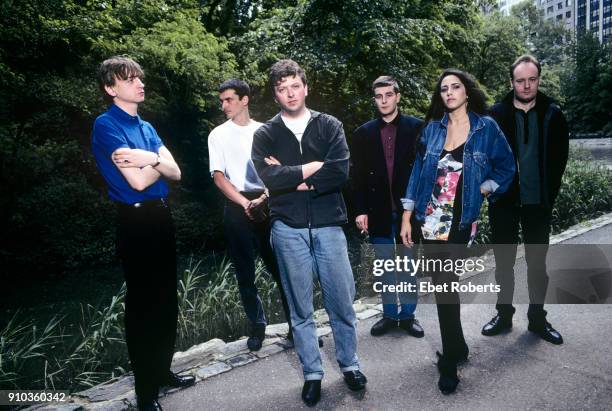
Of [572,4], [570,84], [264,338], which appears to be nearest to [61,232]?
[264,338]

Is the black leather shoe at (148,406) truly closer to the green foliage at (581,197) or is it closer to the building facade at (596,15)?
the green foliage at (581,197)

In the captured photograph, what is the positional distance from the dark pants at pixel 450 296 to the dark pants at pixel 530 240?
843 millimetres

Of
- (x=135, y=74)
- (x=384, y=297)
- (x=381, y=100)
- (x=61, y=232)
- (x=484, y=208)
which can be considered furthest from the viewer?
(x=61, y=232)

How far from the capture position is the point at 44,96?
7.05 metres

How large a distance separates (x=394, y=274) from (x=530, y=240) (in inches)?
43.8

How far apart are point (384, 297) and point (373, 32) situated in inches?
198

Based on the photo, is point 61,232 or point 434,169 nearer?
point 434,169

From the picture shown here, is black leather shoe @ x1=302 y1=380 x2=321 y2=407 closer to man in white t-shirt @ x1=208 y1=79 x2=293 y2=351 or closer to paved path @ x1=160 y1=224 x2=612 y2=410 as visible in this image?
paved path @ x1=160 y1=224 x2=612 y2=410

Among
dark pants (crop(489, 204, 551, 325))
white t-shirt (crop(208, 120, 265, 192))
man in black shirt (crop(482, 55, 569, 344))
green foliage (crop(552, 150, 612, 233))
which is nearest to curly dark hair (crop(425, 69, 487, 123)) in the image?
man in black shirt (crop(482, 55, 569, 344))

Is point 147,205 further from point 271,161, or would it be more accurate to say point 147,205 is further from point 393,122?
point 393,122

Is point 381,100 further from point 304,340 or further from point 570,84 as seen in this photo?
point 570,84

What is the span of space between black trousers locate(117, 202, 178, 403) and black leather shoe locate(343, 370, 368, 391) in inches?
48.9

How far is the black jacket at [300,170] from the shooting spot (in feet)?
8.96

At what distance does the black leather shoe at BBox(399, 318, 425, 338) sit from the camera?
369cm
